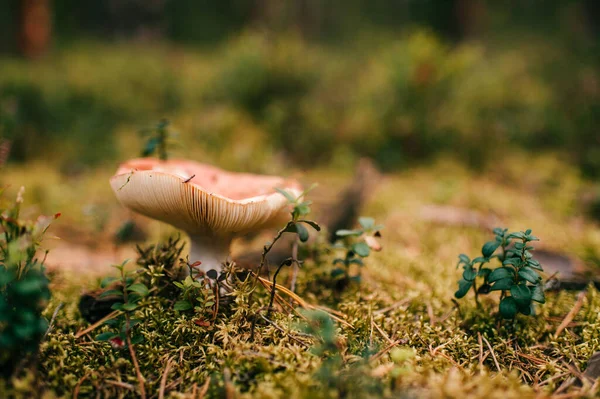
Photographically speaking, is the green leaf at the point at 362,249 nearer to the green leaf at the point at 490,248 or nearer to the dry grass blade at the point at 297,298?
the dry grass blade at the point at 297,298

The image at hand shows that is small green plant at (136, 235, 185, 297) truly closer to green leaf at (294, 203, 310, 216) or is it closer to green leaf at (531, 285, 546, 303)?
green leaf at (294, 203, 310, 216)

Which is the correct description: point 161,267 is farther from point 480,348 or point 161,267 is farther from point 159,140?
point 480,348

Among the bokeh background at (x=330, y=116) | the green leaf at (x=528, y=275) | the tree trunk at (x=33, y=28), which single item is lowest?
the green leaf at (x=528, y=275)

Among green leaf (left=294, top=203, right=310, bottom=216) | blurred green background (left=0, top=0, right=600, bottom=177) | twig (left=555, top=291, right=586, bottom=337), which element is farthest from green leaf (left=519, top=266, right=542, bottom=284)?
blurred green background (left=0, top=0, right=600, bottom=177)

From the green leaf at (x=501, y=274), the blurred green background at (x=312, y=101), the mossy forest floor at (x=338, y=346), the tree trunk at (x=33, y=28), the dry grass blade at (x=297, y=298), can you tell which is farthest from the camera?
the tree trunk at (x=33, y=28)

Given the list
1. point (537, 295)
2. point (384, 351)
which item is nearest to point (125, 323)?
point (384, 351)

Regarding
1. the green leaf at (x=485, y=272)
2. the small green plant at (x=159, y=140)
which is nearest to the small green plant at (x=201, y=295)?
the small green plant at (x=159, y=140)

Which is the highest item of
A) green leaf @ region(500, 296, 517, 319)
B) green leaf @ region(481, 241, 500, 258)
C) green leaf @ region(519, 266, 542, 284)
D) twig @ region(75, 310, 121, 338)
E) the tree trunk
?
the tree trunk
